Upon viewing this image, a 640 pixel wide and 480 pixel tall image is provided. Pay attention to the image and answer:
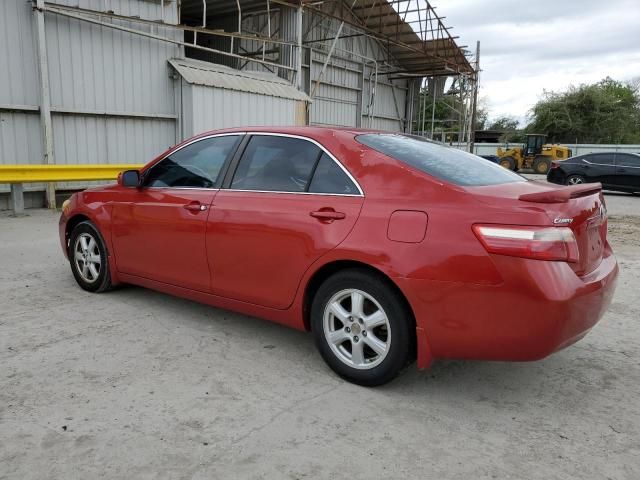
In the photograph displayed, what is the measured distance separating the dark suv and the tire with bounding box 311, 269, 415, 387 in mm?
15584

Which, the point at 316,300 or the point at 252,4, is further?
the point at 252,4

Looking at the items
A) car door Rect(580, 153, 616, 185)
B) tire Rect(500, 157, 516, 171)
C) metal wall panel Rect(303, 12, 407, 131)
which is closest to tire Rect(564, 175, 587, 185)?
car door Rect(580, 153, 616, 185)

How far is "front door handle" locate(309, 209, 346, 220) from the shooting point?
10.4ft

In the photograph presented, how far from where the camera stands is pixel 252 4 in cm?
1622

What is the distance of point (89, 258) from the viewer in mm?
4934

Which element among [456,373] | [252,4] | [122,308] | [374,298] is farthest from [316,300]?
[252,4]

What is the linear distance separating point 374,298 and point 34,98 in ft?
31.3

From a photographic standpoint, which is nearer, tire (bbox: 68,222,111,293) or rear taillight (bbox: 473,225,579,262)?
rear taillight (bbox: 473,225,579,262)

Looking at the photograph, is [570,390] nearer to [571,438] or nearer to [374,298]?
[571,438]

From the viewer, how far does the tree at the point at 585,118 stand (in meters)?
43.5

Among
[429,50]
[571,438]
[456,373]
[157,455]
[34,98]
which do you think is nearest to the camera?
[157,455]

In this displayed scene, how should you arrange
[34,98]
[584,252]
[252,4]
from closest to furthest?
[584,252] → [34,98] → [252,4]

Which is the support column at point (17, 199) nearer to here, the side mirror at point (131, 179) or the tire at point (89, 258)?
the tire at point (89, 258)

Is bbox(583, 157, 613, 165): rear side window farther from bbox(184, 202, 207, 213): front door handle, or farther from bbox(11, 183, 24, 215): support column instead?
bbox(184, 202, 207, 213): front door handle
